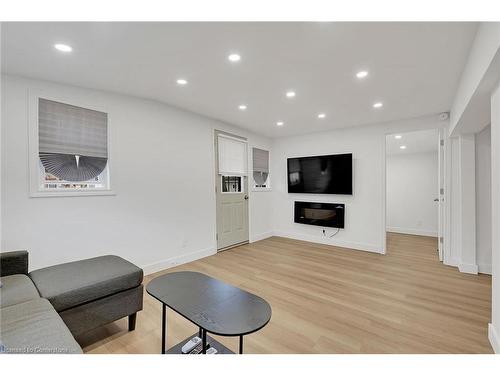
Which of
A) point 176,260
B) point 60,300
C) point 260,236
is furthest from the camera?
point 260,236

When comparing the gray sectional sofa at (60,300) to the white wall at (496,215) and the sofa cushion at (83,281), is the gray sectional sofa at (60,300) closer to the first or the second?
the sofa cushion at (83,281)

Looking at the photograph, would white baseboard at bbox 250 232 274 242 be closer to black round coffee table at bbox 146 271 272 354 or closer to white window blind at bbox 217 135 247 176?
white window blind at bbox 217 135 247 176

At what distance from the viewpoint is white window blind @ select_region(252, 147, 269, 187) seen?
198 inches

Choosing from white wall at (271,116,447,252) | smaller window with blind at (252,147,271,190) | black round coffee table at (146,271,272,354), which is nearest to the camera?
black round coffee table at (146,271,272,354)

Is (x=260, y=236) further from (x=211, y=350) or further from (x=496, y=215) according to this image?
(x=496, y=215)

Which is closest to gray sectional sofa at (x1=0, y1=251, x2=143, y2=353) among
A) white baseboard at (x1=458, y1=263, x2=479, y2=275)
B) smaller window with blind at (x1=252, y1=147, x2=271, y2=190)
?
smaller window with blind at (x1=252, y1=147, x2=271, y2=190)

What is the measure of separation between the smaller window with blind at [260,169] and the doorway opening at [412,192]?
2.66m

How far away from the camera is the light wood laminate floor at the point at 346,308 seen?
173cm

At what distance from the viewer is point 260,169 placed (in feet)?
17.0

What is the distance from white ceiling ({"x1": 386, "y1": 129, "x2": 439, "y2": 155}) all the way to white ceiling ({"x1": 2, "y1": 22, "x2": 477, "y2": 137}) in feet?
3.89

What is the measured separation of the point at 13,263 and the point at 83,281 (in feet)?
2.17

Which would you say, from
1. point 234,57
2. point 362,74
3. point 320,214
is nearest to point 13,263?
point 234,57
